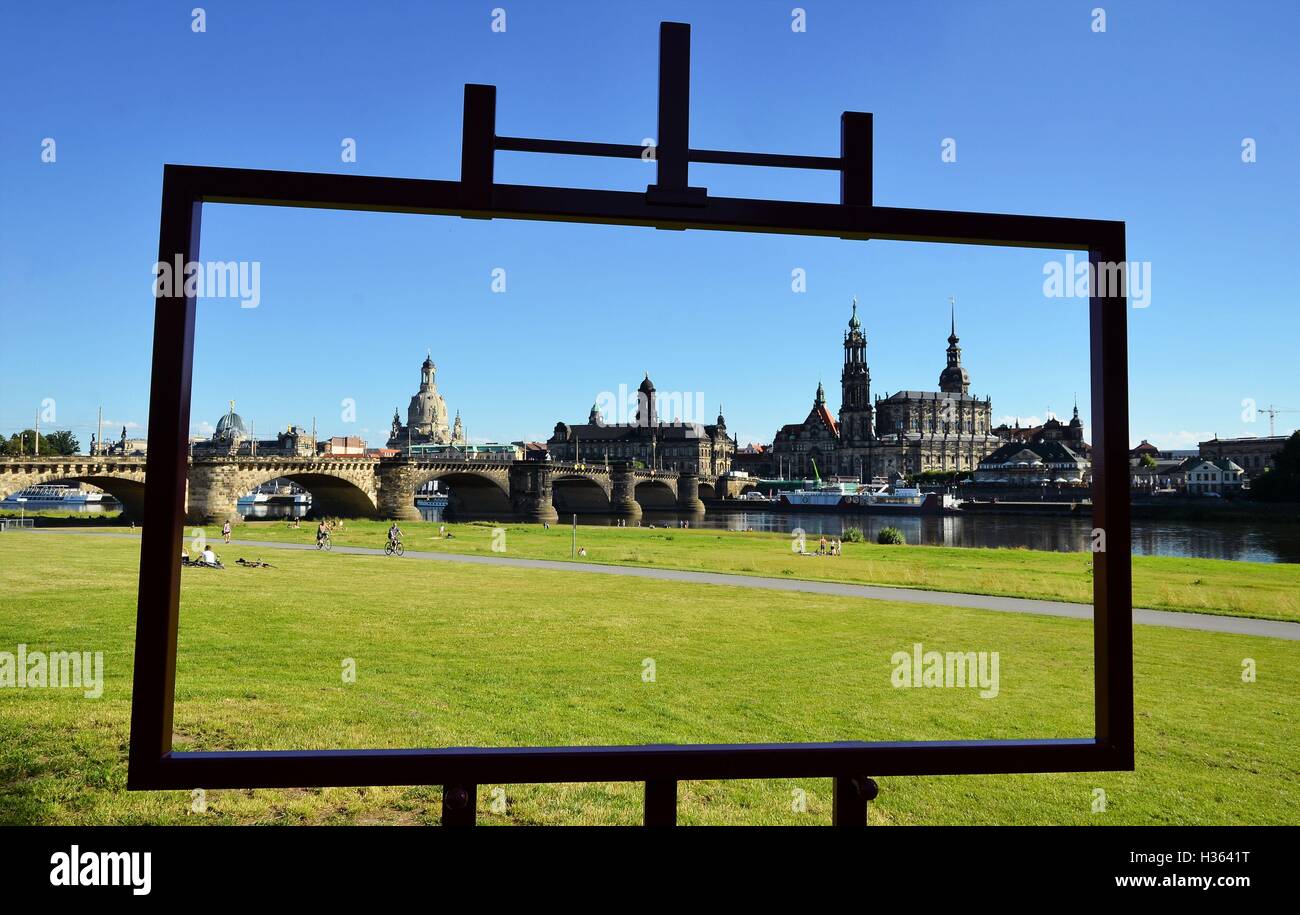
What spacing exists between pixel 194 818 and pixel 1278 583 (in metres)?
27.8

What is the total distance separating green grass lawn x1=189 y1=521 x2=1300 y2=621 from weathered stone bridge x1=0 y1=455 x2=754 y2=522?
554 centimetres

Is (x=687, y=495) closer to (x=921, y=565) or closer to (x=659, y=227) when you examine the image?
(x=921, y=565)

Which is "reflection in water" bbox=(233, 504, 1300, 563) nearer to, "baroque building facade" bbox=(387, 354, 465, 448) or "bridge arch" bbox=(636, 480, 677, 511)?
"bridge arch" bbox=(636, 480, 677, 511)

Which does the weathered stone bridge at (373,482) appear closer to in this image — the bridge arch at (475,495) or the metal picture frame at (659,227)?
the bridge arch at (475,495)

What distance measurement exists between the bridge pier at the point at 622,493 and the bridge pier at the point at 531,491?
1516 cm

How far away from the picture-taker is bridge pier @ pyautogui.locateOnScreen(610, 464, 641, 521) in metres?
86.7

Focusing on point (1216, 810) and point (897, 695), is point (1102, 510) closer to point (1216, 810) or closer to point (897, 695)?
point (1216, 810)

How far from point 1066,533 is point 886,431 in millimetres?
104637

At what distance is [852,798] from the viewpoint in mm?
3389

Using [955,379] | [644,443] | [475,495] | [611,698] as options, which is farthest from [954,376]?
[611,698]
